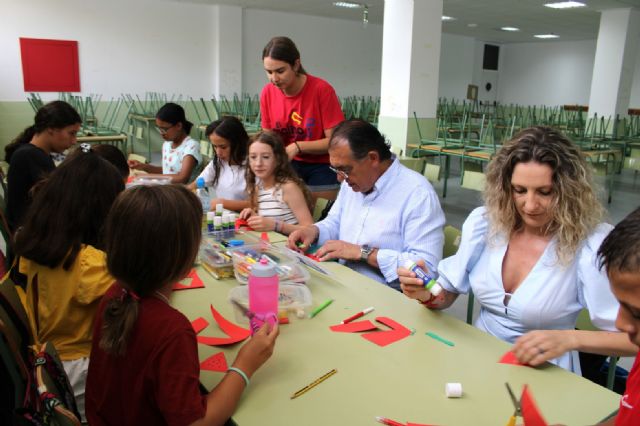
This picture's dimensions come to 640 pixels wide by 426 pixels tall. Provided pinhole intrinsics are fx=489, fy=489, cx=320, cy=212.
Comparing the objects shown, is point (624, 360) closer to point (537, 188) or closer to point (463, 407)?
point (537, 188)

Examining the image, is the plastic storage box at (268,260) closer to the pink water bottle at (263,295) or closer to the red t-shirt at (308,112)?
the pink water bottle at (263,295)

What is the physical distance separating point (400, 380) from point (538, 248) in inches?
24.5

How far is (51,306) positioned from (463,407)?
3.68ft

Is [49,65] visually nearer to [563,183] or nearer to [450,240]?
[450,240]

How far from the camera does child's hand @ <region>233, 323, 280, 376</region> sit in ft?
3.46

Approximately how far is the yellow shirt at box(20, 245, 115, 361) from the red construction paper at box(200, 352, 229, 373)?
402 millimetres

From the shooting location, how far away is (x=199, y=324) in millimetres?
1366

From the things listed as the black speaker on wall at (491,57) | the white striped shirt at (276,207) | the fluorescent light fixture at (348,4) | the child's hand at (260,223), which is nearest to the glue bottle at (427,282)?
the child's hand at (260,223)

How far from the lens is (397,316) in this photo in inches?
55.6

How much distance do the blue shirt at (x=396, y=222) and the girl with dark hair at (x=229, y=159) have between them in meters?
1.10

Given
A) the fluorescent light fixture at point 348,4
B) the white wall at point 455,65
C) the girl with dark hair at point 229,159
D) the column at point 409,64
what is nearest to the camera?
the girl with dark hair at point 229,159

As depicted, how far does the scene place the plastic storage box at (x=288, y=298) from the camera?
1.41 meters

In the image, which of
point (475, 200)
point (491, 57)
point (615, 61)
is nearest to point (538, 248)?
point (475, 200)

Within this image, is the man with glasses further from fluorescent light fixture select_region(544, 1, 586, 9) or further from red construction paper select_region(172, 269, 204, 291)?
fluorescent light fixture select_region(544, 1, 586, 9)
